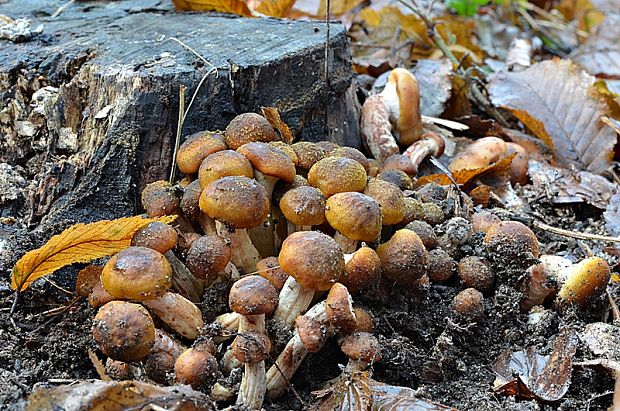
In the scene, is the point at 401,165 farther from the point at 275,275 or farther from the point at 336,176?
the point at 275,275

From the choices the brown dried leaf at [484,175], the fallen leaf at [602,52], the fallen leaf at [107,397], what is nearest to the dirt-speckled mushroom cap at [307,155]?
the brown dried leaf at [484,175]

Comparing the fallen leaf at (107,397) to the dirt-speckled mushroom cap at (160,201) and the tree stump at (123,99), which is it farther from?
the tree stump at (123,99)

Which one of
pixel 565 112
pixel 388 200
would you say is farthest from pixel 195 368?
pixel 565 112

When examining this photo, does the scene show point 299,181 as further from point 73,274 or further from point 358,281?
point 73,274

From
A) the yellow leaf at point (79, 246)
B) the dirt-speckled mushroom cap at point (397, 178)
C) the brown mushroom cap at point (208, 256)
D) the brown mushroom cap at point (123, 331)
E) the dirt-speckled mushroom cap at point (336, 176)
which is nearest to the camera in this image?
Answer: the brown mushroom cap at point (123, 331)

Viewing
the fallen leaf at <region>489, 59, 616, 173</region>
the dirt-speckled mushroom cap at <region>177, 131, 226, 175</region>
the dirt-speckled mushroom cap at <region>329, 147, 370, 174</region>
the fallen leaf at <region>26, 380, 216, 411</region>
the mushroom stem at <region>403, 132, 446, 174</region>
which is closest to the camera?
the fallen leaf at <region>26, 380, 216, 411</region>

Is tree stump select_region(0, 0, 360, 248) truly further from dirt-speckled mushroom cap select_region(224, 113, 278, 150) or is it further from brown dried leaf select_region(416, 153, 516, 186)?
brown dried leaf select_region(416, 153, 516, 186)

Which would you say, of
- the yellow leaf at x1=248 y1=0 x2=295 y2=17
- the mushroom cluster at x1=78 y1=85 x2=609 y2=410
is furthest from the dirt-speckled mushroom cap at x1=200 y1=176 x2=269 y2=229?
the yellow leaf at x1=248 y1=0 x2=295 y2=17

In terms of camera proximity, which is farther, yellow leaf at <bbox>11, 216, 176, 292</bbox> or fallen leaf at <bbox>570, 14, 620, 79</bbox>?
fallen leaf at <bbox>570, 14, 620, 79</bbox>

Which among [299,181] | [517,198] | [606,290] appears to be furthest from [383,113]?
[606,290]
